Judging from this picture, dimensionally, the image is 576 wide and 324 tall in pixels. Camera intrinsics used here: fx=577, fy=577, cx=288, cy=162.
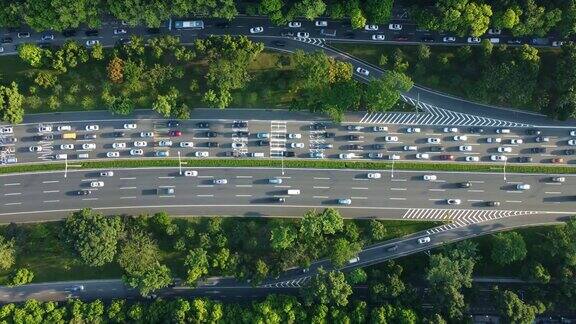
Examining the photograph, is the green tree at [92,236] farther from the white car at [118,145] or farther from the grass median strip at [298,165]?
the white car at [118,145]

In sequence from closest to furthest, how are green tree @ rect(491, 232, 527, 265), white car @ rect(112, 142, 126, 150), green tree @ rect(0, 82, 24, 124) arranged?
1. green tree @ rect(491, 232, 527, 265)
2. green tree @ rect(0, 82, 24, 124)
3. white car @ rect(112, 142, 126, 150)

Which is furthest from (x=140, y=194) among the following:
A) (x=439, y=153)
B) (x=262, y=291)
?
(x=439, y=153)

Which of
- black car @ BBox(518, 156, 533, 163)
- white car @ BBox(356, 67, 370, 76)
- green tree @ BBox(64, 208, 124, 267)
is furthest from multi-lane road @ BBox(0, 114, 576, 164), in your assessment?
green tree @ BBox(64, 208, 124, 267)

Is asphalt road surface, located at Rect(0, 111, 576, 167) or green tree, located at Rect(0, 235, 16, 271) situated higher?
asphalt road surface, located at Rect(0, 111, 576, 167)

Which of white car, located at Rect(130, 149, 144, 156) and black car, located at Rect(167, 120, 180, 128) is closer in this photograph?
black car, located at Rect(167, 120, 180, 128)

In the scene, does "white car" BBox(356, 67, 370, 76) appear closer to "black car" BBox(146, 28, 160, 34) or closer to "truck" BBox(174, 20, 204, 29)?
"truck" BBox(174, 20, 204, 29)
